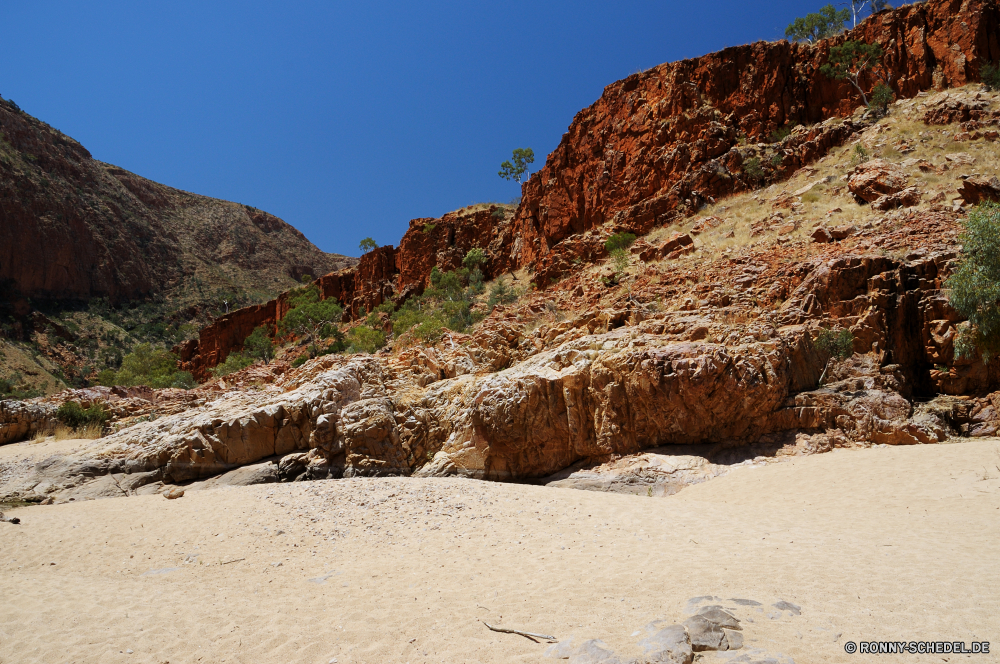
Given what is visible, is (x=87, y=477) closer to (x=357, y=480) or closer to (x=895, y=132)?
(x=357, y=480)

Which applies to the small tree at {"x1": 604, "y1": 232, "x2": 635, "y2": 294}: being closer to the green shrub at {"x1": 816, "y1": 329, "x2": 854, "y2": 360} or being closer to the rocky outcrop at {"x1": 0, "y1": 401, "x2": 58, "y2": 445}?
the green shrub at {"x1": 816, "y1": 329, "x2": 854, "y2": 360}

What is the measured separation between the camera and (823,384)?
12.2 meters

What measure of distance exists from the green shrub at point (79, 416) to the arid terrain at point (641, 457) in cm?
17

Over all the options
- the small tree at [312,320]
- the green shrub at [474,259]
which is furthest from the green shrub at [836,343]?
the small tree at [312,320]

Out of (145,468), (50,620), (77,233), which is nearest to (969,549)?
(50,620)

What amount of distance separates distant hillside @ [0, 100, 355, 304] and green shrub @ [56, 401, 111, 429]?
186 feet

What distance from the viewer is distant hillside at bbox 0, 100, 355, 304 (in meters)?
61.9

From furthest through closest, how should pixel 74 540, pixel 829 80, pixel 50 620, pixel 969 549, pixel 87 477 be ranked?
pixel 829 80, pixel 87 477, pixel 74 540, pixel 969 549, pixel 50 620

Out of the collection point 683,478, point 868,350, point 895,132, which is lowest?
point 683,478

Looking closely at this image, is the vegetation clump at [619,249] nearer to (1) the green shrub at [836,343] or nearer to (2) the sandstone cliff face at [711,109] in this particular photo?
(2) the sandstone cliff face at [711,109]

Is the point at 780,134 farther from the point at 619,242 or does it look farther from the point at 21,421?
the point at 21,421

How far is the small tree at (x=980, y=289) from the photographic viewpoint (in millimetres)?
10596

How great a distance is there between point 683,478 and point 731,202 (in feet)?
60.6

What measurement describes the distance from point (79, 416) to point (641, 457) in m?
19.2
